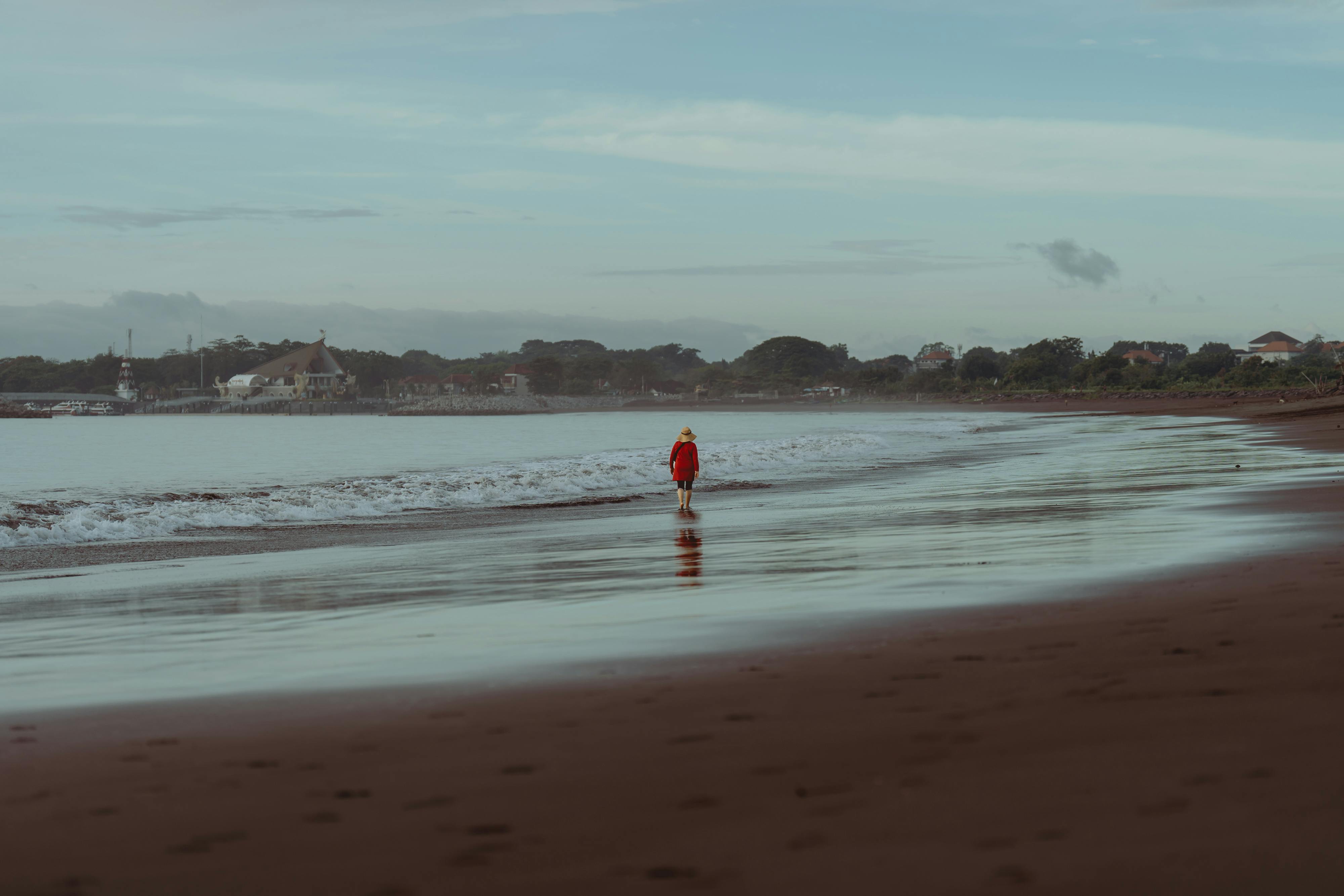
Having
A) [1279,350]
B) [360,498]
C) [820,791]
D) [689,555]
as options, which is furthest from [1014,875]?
[1279,350]

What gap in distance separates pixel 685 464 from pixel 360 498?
7267 millimetres

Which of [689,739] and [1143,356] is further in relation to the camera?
[1143,356]

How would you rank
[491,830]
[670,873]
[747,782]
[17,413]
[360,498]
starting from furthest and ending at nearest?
[17,413]
[360,498]
[747,782]
[491,830]
[670,873]

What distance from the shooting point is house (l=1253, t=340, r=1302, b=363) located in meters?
173

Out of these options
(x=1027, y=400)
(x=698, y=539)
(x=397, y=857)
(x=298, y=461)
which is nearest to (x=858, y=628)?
(x=397, y=857)

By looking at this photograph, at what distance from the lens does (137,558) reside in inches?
542

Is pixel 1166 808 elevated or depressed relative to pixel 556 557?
elevated

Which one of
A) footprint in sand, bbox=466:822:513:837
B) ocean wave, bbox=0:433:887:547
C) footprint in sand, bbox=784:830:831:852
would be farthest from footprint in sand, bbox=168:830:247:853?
ocean wave, bbox=0:433:887:547

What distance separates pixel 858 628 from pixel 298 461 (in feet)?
128

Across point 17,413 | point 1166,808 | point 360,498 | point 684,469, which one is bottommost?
point 360,498

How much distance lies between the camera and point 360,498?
22172mm

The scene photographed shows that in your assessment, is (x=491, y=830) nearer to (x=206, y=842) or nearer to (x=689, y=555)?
(x=206, y=842)

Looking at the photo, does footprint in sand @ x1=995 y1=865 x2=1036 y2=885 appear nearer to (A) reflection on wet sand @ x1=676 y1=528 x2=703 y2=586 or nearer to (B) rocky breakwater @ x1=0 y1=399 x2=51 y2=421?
(A) reflection on wet sand @ x1=676 y1=528 x2=703 y2=586

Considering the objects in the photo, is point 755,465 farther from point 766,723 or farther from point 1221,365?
point 1221,365
